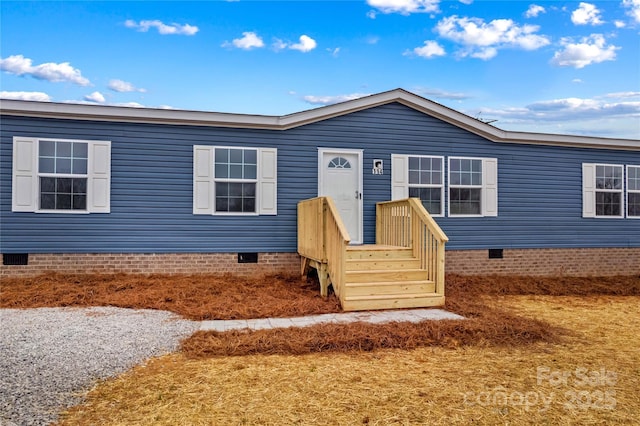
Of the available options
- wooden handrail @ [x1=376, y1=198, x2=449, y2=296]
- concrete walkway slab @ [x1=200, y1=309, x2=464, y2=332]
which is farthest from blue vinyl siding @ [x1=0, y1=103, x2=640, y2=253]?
concrete walkway slab @ [x1=200, y1=309, x2=464, y2=332]

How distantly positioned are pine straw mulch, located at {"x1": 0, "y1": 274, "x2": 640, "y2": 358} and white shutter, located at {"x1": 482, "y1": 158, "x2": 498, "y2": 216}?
1.49 m

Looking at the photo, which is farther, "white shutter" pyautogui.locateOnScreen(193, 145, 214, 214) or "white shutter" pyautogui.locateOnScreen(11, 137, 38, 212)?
"white shutter" pyautogui.locateOnScreen(193, 145, 214, 214)

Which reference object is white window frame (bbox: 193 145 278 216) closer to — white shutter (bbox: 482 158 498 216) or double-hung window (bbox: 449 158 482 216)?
double-hung window (bbox: 449 158 482 216)

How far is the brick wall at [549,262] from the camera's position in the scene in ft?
32.4

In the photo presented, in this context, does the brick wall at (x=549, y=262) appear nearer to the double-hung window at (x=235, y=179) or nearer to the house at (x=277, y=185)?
the house at (x=277, y=185)

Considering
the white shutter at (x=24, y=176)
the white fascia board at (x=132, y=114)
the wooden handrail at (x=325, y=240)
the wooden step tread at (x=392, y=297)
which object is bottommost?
the wooden step tread at (x=392, y=297)

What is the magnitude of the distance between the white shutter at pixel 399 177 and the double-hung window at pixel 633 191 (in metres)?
5.98

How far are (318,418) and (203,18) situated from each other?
12240mm

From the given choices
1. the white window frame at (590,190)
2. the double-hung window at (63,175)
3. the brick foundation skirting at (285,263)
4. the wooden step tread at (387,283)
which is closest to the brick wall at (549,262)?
the brick foundation skirting at (285,263)

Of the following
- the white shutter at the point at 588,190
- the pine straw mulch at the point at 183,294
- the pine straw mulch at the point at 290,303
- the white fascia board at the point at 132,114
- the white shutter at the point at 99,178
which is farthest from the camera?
the white shutter at the point at 588,190

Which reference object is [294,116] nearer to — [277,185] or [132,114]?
[277,185]

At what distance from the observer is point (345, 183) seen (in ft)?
30.4

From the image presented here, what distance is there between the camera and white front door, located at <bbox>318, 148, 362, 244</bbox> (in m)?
9.15

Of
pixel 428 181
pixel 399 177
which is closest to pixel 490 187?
pixel 428 181
